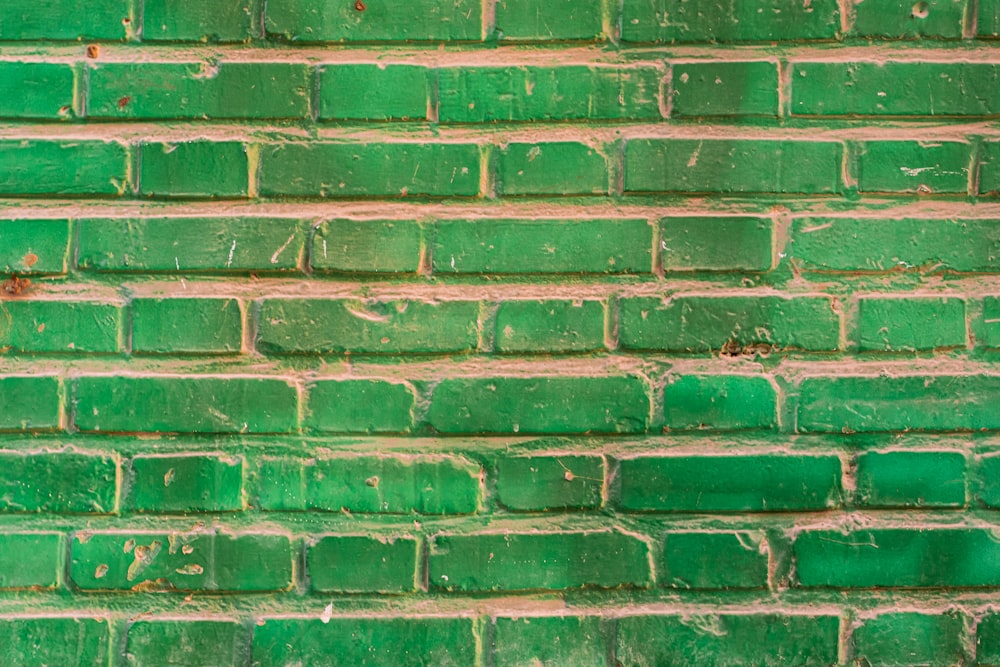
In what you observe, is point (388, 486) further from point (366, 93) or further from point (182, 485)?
point (366, 93)

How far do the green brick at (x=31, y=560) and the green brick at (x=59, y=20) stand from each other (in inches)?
32.8

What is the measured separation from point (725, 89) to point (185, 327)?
985 mm

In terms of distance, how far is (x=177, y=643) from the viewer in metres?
1.29

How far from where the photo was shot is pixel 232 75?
51.6 inches

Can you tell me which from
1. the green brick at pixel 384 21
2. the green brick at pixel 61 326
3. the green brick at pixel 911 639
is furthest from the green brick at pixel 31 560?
the green brick at pixel 911 639

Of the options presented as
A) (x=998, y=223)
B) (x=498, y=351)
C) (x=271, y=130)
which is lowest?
(x=498, y=351)

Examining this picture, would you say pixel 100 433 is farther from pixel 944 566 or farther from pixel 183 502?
pixel 944 566

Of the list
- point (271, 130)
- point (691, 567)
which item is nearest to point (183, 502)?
point (271, 130)

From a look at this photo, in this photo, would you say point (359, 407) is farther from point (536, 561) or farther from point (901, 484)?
point (901, 484)

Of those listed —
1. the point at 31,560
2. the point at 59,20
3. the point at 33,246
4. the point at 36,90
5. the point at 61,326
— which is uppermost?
the point at 59,20

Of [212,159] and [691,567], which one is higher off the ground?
[212,159]

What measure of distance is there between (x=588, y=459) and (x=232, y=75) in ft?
2.88

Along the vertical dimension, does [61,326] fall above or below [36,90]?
below

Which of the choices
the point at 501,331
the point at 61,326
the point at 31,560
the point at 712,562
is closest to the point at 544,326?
the point at 501,331
